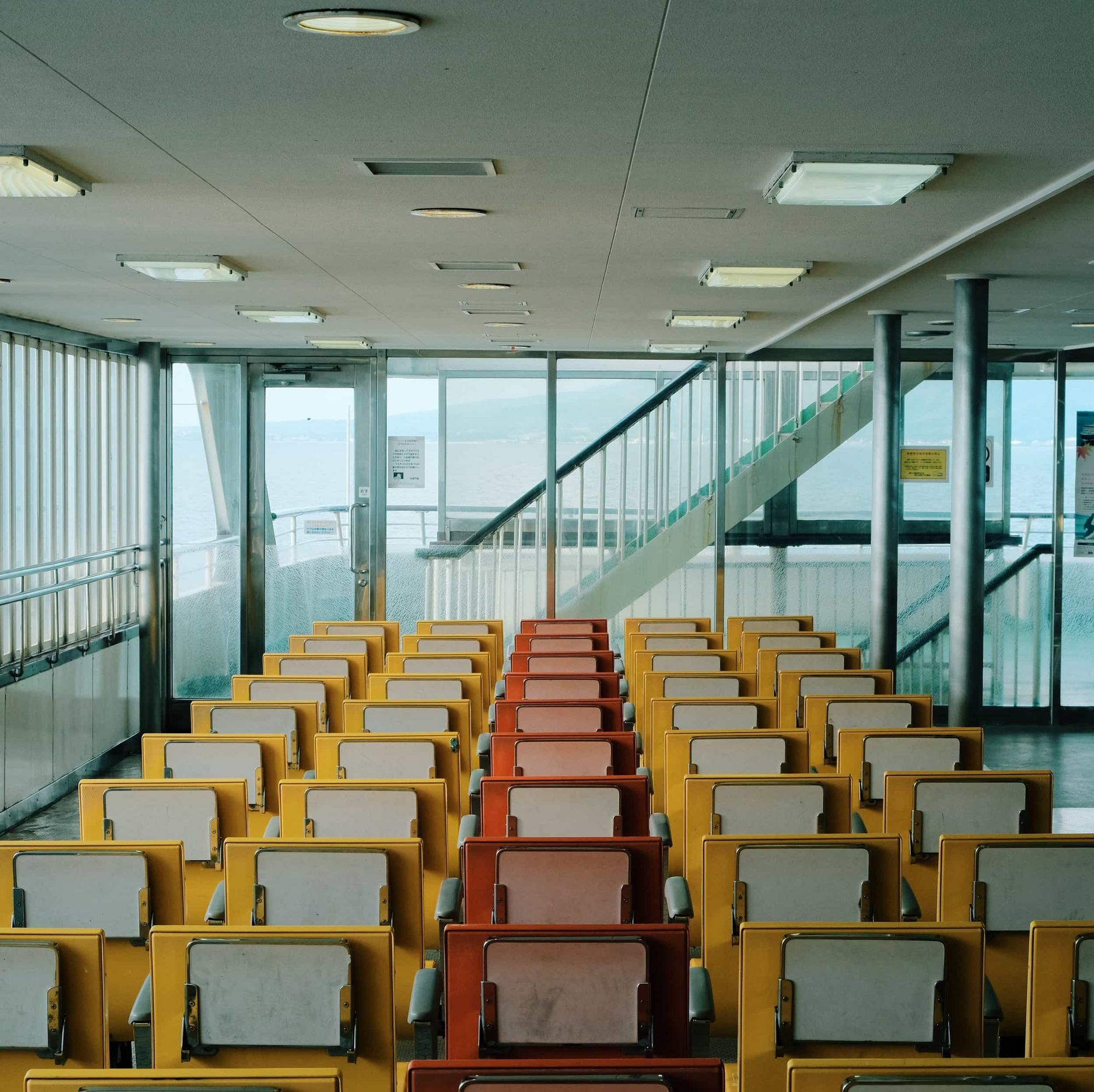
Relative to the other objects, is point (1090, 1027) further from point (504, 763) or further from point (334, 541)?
point (334, 541)

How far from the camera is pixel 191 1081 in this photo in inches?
85.2

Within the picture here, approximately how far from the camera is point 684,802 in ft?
14.4

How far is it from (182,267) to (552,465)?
208 inches

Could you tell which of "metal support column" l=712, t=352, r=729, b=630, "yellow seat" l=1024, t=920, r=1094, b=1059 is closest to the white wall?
"metal support column" l=712, t=352, r=729, b=630

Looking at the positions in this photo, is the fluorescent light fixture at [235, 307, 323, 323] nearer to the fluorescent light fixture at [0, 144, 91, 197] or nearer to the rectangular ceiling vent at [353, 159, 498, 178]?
the fluorescent light fixture at [0, 144, 91, 197]

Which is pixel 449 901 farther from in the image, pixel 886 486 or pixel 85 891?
pixel 886 486

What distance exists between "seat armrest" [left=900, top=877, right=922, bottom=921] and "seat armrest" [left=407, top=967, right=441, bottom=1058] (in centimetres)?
149

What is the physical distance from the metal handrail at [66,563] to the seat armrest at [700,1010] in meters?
5.50

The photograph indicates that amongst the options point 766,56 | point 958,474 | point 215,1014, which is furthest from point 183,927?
point 958,474

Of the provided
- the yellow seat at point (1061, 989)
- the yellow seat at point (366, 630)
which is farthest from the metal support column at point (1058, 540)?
the yellow seat at point (1061, 989)

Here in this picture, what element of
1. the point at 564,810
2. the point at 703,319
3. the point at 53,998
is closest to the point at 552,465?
the point at 703,319

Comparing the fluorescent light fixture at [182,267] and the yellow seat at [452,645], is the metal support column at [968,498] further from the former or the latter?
the fluorescent light fixture at [182,267]

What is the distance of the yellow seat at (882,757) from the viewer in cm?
499

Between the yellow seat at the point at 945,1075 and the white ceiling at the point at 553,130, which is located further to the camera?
the white ceiling at the point at 553,130
